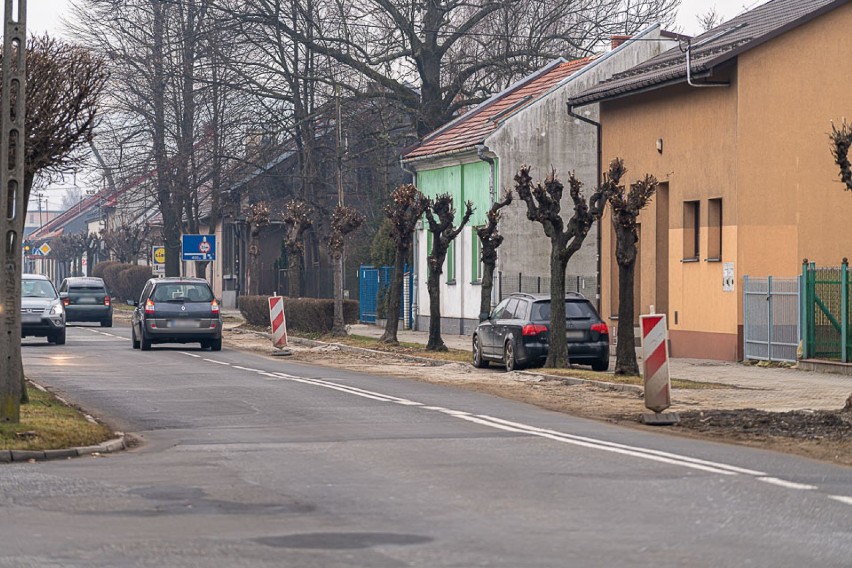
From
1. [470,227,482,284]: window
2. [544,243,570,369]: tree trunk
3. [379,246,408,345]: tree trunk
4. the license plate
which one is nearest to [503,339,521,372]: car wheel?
[544,243,570,369]: tree trunk

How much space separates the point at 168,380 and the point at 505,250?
732 inches

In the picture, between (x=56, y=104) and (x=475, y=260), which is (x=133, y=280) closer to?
(x=475, y=260)

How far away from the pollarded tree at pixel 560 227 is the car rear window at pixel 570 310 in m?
0.46

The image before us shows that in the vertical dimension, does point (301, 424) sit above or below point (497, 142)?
below

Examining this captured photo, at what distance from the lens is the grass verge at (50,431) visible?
45.2 ft

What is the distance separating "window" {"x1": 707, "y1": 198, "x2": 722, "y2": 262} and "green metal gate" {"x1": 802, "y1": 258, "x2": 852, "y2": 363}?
386cm

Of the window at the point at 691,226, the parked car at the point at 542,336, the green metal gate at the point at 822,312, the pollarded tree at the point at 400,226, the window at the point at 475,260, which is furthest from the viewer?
the window at the point at 475,260

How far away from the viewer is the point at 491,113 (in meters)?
43.9

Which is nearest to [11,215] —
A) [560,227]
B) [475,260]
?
[560,227]

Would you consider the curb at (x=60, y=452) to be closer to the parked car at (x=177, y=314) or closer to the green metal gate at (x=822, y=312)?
the green metal gate at (x=822, y=312)

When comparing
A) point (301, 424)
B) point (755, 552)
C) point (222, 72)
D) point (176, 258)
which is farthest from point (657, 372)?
point (176, 258)

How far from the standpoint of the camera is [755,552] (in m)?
8.27

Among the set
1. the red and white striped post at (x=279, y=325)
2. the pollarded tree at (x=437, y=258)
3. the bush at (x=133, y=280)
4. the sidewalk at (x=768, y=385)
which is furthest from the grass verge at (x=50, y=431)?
the bush at (x=133, y=280)

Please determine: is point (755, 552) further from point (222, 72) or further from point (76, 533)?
point (222, 72)
